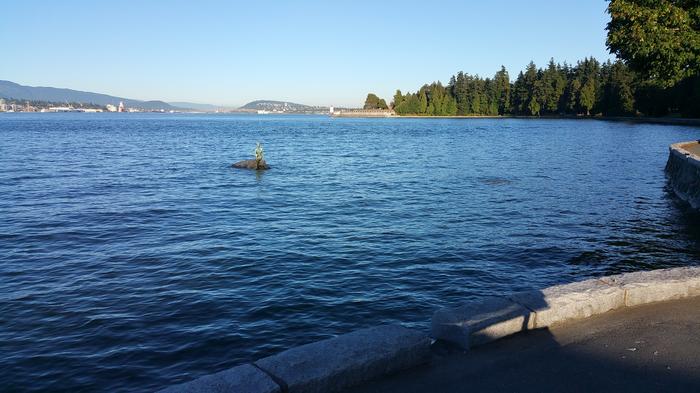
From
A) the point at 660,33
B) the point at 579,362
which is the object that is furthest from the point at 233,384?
the point at 660,33

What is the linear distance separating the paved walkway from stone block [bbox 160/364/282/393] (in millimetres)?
889

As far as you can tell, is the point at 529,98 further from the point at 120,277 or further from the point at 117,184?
the point at 120,277

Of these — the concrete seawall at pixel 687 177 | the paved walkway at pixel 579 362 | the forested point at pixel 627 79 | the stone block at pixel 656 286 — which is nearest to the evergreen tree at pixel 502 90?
the forested point at pixel 627 79

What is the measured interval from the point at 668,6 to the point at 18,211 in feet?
93.5

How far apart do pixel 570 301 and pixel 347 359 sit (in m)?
3.39

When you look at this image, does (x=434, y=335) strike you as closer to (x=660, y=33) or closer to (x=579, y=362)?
(x=579, y=362)

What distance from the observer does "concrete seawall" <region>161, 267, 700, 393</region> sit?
4.91m

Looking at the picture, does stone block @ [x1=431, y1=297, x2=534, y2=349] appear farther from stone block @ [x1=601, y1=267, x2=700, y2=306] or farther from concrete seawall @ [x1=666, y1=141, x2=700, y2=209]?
concrete seawall @ [x1=666, y1=141, x2=700, y2=209]

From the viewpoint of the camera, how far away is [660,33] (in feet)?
66.0

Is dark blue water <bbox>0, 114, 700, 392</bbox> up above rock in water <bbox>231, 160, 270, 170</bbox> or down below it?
below

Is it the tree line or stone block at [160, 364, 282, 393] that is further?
the tree line

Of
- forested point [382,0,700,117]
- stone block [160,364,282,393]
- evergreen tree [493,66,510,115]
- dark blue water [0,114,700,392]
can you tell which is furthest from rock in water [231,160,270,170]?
evergreen tree [493,66,510,115]

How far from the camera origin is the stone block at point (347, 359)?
496 cm

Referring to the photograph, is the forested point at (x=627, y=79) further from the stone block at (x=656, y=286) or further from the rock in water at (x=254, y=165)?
the rock in water at (x=254, y=165)
